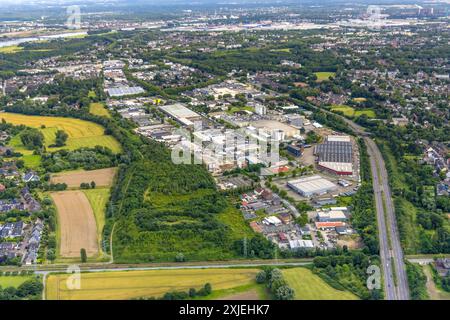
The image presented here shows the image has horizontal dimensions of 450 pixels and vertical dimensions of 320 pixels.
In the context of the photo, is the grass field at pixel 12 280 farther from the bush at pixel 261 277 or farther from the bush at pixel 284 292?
the bush at pixel 284 292

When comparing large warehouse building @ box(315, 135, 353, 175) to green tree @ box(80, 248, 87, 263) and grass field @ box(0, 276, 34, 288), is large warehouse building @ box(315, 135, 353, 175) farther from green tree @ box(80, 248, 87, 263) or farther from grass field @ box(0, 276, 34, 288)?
grass field @ box(0, 276, 34, 288)

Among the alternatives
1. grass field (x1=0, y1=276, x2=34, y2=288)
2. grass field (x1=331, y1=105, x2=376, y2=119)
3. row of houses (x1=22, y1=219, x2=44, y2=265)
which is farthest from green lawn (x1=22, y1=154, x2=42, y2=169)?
grass field (x1=331, y1=105, x2=376, y2=119)

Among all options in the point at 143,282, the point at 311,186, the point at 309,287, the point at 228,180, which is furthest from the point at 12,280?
the point at 311,186

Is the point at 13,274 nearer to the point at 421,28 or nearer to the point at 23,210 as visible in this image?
the point at 23,210

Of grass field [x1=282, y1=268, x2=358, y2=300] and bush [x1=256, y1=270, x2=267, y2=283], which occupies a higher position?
bush [x1=256, y1=270, x2=267, y2=283]

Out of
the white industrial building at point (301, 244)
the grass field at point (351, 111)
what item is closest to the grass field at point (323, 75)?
the grass field at point (351, 111)

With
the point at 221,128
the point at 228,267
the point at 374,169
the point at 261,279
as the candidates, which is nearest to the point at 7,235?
the point at 228,267

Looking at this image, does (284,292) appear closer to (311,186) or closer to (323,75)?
(311,186)
